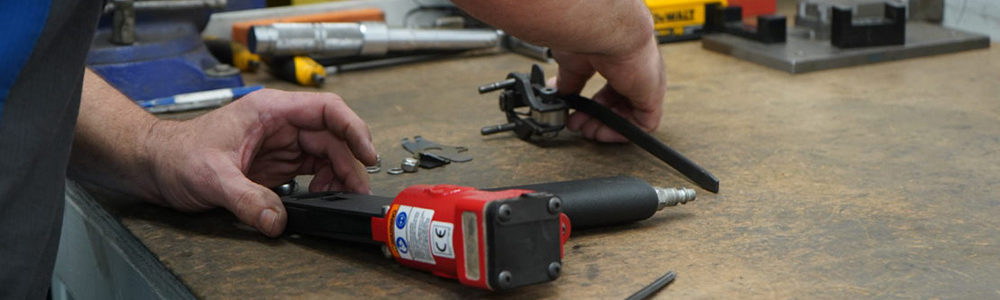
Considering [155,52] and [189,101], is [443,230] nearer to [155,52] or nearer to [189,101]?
[189,101]

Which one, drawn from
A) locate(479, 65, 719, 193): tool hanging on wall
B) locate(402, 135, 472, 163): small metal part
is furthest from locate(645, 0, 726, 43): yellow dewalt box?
locate(402, 135, 472, 163): small metal part

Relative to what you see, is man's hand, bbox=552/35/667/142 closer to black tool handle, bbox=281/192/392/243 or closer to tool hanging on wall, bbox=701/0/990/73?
black tool handle, bbox=281/192/392/243

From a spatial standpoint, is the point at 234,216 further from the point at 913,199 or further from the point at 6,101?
the point at 913,199

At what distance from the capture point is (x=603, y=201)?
81cm

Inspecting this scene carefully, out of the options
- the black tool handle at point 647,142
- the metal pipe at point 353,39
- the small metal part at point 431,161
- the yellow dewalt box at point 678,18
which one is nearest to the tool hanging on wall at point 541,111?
the black tool handle at point 647,142

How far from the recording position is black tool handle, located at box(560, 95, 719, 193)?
3.12 ft

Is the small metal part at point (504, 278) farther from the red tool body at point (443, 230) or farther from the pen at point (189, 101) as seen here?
the pen at point (189, 101)

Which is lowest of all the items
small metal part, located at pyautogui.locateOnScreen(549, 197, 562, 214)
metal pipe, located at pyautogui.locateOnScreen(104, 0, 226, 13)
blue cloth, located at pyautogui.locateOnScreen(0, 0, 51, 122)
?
small metal part, located at pyautogui.locateOnScreen(549, 197, 562, 214)

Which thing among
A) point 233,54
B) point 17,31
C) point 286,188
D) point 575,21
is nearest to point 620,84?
point 575,21

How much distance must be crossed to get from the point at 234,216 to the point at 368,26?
78 centimetres

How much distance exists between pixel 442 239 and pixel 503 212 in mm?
68

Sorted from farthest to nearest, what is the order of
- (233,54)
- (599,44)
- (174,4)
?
(233,54) → (174,4) → (599,44)

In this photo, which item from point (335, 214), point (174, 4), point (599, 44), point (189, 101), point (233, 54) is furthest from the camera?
point (233, 54)

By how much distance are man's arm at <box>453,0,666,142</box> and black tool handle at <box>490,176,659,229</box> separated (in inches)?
5.7
